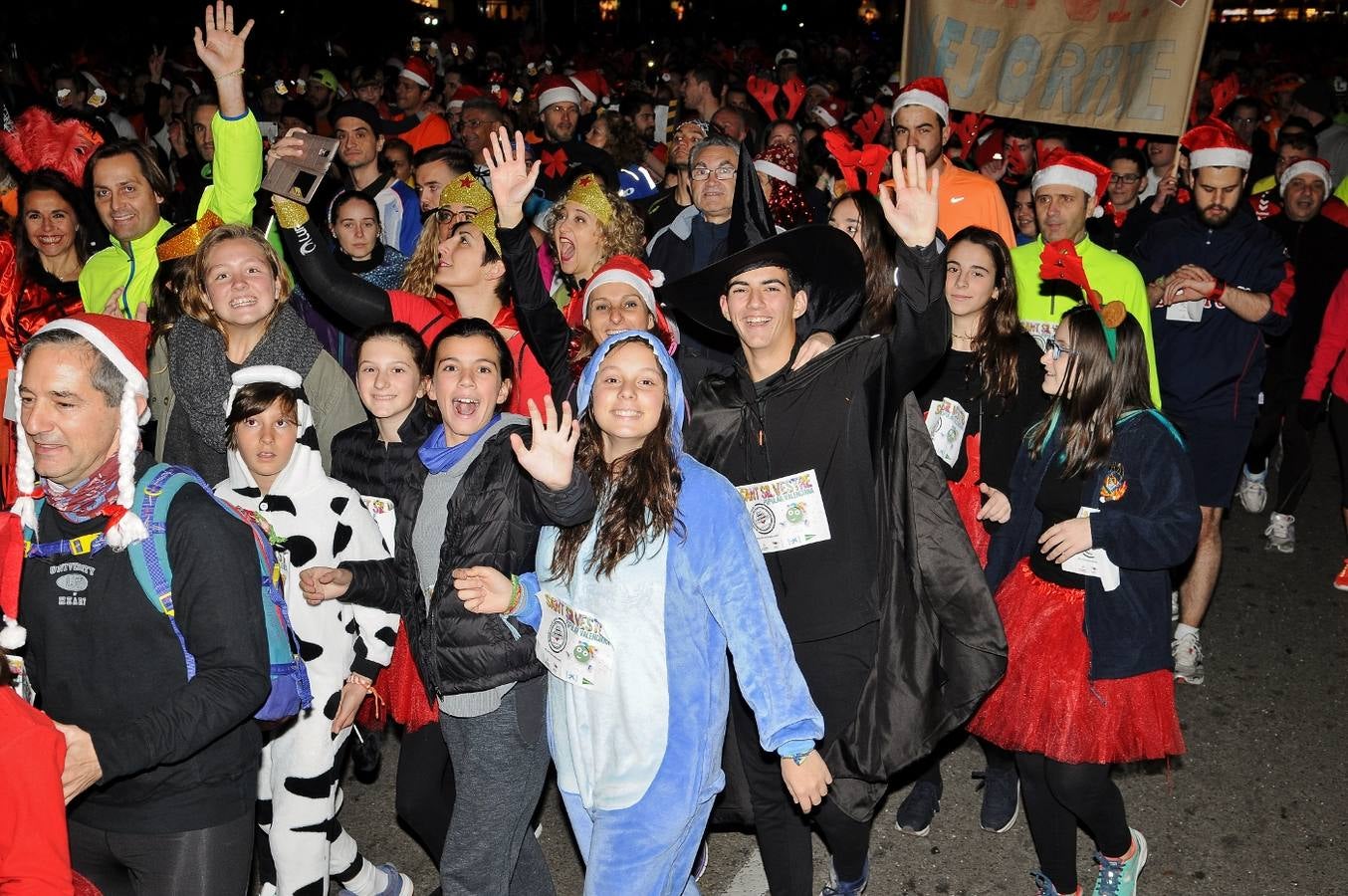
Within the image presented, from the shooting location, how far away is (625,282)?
4.28m

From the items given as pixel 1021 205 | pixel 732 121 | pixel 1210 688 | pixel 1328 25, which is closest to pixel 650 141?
pixel 732 121

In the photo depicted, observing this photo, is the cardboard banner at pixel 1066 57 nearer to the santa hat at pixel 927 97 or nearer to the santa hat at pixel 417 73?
the santa hat at pixel 927 97

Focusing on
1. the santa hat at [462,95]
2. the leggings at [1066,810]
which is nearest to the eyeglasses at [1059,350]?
the leggings at [1066,810]

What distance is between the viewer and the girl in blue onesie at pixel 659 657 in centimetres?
306

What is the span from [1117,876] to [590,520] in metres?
2.28

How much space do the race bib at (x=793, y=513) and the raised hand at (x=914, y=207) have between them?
77 centimetres

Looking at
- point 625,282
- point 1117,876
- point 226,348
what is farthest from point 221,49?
point 1117,876

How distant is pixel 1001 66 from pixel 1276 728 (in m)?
3.98

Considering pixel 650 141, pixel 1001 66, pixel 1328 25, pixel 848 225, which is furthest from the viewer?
pixel 1328 25

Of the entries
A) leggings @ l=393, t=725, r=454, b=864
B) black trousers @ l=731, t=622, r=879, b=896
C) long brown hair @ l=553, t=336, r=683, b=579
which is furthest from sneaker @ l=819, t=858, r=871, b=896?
long brown hair @ l=553, t=336, r=683, b=579

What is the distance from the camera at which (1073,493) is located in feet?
13.2

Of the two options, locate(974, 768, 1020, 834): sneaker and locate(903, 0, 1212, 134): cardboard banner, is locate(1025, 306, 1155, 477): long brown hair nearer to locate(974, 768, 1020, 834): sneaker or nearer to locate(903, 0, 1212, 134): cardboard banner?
locate(974, 768, 1020, 834): sneaker

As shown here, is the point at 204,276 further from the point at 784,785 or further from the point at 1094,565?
the point at 1094,565

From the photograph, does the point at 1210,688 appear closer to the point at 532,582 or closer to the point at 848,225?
the point at 848,225
